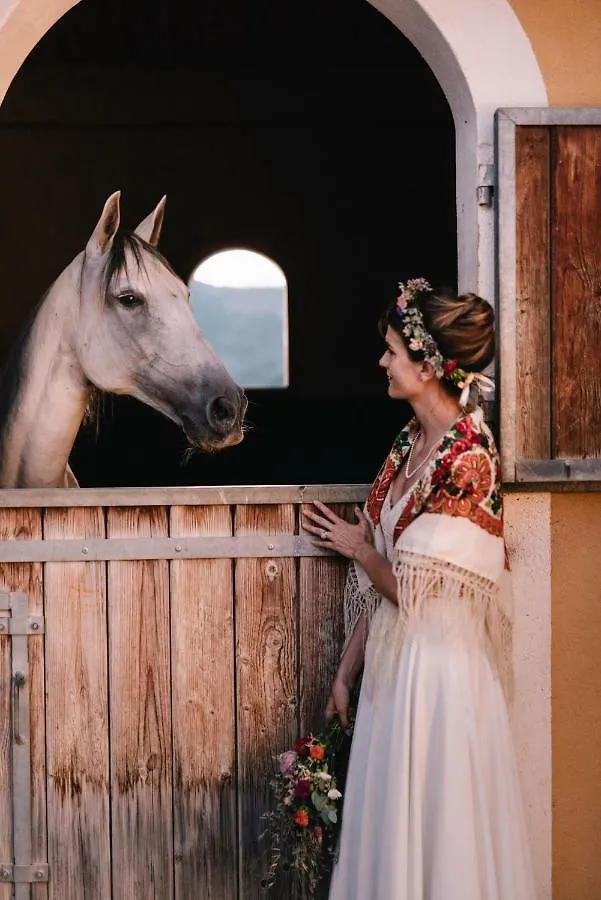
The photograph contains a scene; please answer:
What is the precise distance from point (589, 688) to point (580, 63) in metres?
1.56

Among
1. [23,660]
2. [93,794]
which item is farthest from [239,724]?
Answer: [23,660]

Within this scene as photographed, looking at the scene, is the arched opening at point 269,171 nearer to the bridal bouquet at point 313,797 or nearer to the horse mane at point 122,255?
the horse mane at point 122,255

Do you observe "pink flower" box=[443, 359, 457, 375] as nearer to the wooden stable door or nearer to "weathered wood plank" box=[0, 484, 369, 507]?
"weathered wood plank" box=[0, 484, 369, 507]

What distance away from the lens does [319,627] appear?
260 cm

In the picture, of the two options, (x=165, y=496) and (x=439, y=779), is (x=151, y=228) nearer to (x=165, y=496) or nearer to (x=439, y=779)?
(x=165, y=496)

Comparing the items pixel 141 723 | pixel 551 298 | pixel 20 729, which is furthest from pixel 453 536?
pixel 20 729

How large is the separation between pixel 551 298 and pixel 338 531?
780 mm

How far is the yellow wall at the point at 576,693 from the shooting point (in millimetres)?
2531

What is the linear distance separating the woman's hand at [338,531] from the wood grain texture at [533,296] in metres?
0.43

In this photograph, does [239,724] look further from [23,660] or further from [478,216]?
[478,216]

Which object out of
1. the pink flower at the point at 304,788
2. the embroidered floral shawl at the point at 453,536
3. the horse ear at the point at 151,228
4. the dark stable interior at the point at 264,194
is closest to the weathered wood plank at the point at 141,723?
the pink flower at the point at 304,788

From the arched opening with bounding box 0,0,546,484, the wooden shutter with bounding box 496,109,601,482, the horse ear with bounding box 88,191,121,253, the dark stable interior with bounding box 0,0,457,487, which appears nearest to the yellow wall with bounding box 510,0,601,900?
the wooden shutter with bounding box 496,109,601,482

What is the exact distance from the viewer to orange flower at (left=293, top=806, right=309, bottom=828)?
229 centimetres

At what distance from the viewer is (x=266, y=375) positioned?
23.6 meters
